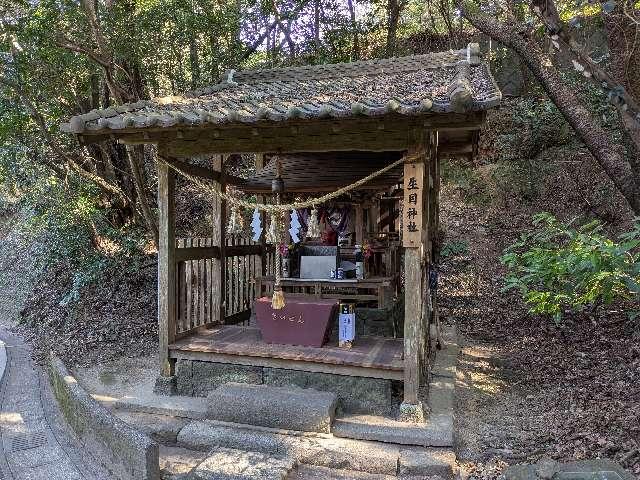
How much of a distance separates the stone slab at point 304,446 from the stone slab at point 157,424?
16 centimetres

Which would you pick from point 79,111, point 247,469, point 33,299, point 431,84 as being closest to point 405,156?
point 431,84

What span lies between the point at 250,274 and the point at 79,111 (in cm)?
581

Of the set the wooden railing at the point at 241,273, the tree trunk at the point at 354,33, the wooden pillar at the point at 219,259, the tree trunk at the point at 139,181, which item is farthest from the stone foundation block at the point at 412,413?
the tree trunk at the point at 354,33

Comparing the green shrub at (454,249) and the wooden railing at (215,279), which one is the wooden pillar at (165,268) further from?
the green shrub at (454,249)

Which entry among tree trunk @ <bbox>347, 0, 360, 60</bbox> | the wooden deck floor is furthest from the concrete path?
tree trunk @ <bbox>347, 0, 360, 60</bbox>

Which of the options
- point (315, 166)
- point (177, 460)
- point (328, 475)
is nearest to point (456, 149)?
point (315, 166)

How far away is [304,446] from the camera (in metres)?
4.87

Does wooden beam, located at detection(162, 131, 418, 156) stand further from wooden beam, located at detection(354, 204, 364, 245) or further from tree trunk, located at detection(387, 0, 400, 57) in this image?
tree trunk, located at detection(387, 0, 400, 57)

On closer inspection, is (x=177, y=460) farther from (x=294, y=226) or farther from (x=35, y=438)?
(x=294, y=226)

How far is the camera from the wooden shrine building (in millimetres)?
5188

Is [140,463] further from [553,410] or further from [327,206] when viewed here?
[327,206]

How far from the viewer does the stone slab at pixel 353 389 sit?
5.58m

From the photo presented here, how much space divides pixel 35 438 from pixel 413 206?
15.8 feet

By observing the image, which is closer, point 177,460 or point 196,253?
point 177,460
